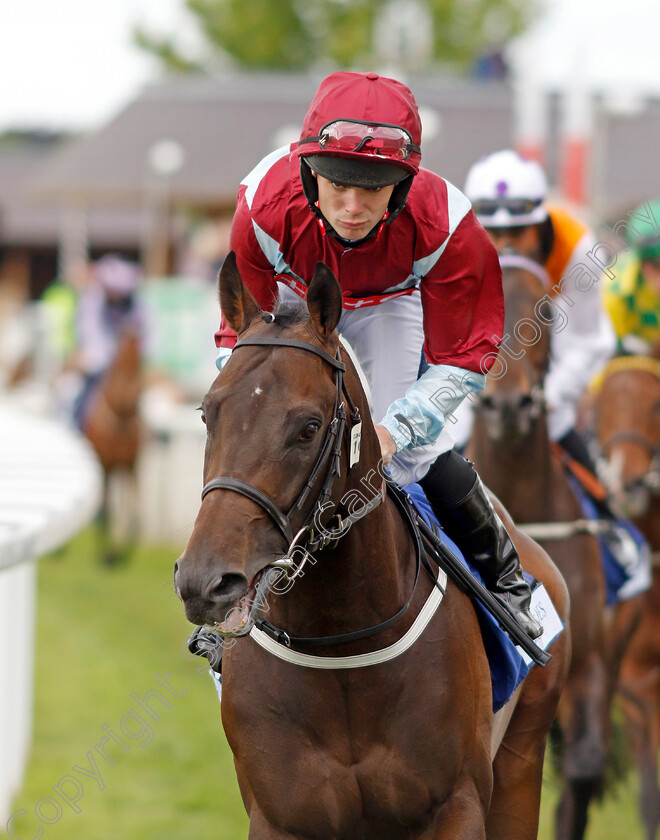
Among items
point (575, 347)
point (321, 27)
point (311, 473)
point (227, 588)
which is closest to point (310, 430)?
point (311, 473)

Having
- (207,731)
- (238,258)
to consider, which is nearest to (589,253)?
(238,258)

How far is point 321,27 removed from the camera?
3350 cm

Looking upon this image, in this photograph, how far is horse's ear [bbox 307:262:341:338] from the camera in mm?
2537

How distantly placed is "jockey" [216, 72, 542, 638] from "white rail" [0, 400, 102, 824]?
1.12 meters

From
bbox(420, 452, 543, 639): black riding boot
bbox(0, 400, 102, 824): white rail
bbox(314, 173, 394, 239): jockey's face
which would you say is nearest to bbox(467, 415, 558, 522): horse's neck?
bbox(420, 452, 543, 639): black riding boot

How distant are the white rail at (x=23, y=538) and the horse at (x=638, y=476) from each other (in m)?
2.27

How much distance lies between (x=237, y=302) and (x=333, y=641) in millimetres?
746

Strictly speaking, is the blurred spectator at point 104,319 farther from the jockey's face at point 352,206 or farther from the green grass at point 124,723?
the jockey's face at point 352,206

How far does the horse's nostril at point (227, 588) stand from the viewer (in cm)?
221

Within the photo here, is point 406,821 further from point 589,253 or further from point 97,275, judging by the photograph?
point 97,275

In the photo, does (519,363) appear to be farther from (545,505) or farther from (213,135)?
(213,135)

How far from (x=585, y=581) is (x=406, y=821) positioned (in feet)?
6.15

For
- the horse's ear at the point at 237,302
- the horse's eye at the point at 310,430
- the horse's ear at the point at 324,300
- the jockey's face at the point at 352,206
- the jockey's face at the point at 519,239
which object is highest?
the jockey's face at the point at 352,206

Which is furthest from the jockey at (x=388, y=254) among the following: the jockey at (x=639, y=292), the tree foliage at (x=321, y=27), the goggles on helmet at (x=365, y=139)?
the tree foliage at (x=321, y=27)
